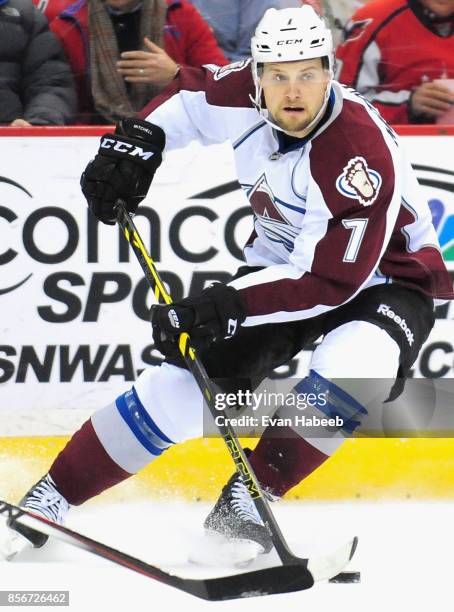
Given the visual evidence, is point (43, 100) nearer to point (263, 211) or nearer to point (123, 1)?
point (123, 1)

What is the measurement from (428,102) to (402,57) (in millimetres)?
162

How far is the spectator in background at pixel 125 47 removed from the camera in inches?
142

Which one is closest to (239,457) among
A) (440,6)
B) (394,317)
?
(394,317)

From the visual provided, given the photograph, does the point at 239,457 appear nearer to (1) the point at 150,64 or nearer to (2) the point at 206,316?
(2) the point at 206,316

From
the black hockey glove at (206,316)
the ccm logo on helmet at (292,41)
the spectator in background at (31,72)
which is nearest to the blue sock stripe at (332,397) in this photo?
the black hockey glove at (206,316)

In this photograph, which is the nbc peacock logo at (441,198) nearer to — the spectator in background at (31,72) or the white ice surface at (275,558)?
the white ice surface at (275,558)

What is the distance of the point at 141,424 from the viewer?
2881 millimetres

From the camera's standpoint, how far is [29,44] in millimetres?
3645

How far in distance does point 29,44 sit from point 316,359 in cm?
147

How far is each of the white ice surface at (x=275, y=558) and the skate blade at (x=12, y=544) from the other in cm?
2

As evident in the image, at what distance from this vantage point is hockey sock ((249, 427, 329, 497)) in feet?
9.19

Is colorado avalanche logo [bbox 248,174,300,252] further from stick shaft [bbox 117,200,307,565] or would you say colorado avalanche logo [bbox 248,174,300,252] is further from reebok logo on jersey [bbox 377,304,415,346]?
stick shaft [bbox 117,200,307,565]

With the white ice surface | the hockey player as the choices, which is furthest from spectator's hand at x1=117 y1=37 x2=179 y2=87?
the white ice surface

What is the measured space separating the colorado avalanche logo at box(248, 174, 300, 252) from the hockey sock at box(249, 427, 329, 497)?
1.55 ft
